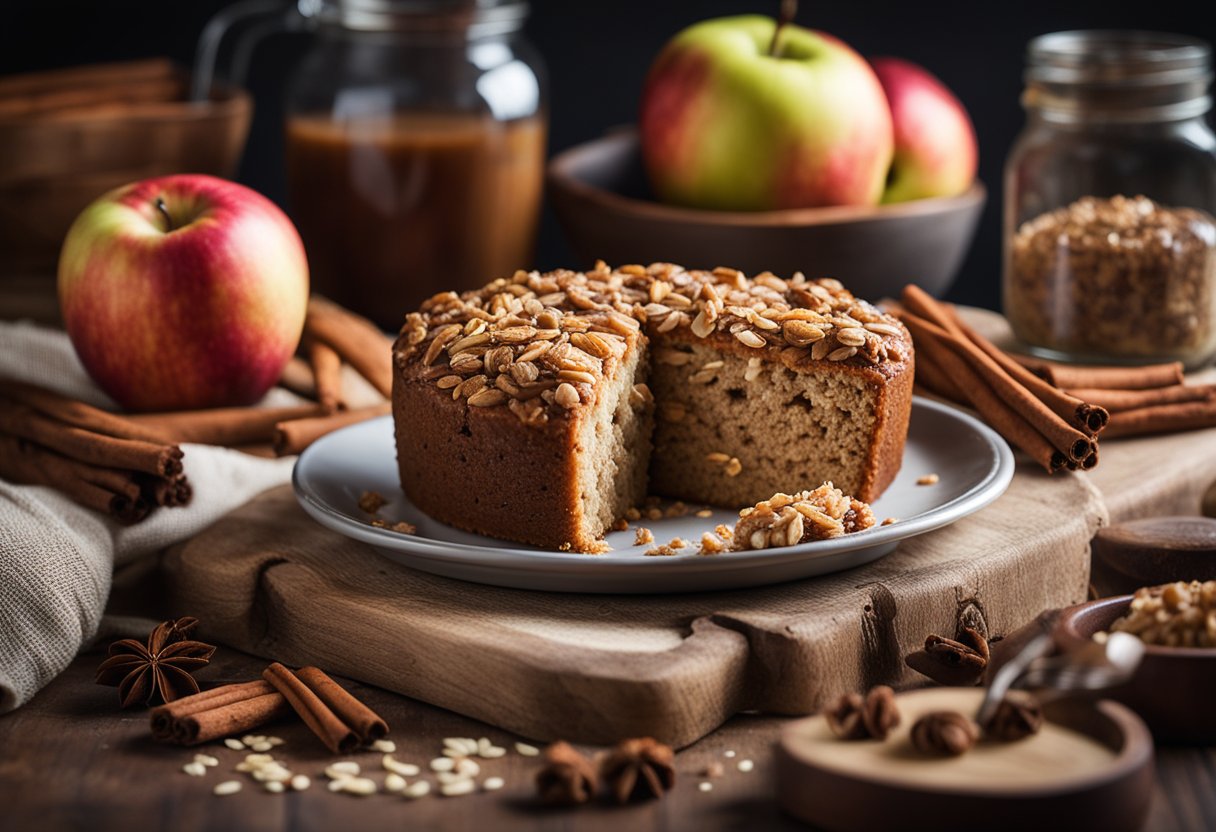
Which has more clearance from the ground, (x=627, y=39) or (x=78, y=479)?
(x=627, y=39)

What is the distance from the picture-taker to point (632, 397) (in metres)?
2.60

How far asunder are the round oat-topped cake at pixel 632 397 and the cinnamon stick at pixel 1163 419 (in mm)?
561

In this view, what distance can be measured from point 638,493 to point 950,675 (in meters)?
0.71

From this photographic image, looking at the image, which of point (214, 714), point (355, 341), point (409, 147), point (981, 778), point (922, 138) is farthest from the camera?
point (922, 138)

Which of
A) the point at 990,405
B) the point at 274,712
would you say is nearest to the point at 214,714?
the point at 274,712

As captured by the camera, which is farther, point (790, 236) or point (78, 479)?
point (790, 236)

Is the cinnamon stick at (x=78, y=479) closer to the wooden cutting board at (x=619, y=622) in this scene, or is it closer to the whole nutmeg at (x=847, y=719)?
the wooden cutting board at (x=619, y=622)

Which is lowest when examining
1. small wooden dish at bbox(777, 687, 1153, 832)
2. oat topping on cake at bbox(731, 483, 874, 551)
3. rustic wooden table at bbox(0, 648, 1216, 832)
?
rustic wooden table at bbox(0, 648, 1216, 832)

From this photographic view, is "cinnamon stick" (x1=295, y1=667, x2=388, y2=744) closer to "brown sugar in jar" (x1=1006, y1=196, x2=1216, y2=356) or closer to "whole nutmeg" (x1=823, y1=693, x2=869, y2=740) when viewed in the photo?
"whole nutmeg" (x1=823, y1=693, x2=869, y2=740)

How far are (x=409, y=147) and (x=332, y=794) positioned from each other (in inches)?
78.0

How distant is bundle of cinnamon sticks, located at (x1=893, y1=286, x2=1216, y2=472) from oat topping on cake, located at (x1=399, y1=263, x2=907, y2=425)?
312 mm

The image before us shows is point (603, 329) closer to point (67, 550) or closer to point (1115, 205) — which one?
point (67, 550)

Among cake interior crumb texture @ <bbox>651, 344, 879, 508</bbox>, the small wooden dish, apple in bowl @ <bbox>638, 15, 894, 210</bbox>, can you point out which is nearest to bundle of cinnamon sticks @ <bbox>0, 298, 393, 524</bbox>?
cake interior crumb texture @ <bbox>651, 344, 879, 508</bbox>

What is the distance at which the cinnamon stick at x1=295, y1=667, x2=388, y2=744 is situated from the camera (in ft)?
6.50
